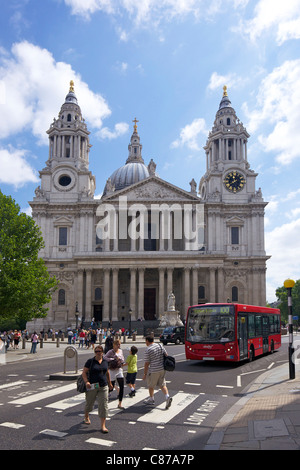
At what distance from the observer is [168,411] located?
10.9 m

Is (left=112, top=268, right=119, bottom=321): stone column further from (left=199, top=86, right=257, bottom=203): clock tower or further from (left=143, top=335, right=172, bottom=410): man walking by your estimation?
(left=143, top=335, right=172, bottom=410): man walking

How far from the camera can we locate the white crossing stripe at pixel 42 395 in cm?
1216

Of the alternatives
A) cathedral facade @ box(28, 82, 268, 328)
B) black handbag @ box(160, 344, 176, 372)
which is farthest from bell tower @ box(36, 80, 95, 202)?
black handbag @ box(160, 344, 176, 372)

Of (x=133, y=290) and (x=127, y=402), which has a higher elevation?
(x=133, y=290)

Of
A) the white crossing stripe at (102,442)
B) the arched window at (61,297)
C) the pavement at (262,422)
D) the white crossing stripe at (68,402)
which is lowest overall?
the white crossing stripe at (68,402)

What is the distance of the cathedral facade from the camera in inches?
2349

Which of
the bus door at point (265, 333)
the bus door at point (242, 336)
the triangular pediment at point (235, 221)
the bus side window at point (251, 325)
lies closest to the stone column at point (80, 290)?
the triangular pediment at point (235, 221)

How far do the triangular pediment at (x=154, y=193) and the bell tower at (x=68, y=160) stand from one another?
5.48m

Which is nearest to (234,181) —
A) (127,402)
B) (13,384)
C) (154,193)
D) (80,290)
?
(154,193)

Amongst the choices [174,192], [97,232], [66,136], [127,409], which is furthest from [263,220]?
[127,409]

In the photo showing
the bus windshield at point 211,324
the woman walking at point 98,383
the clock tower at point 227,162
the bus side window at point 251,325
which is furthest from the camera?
the clock tower at point 227,162

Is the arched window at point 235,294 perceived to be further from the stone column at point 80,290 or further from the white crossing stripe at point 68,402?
the white crossing stripe at point 68,402

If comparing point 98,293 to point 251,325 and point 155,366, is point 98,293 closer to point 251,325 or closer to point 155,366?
point 251,325

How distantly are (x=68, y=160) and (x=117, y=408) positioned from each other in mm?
58442
